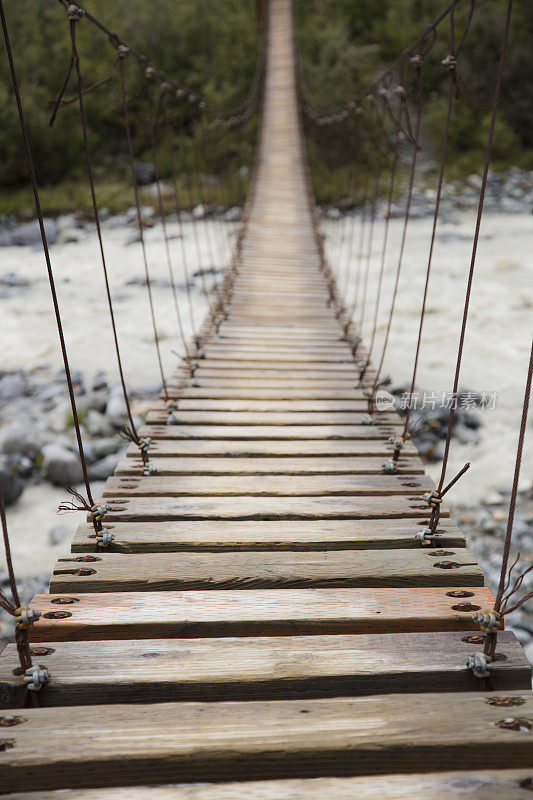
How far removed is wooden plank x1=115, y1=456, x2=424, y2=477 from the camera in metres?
1.53

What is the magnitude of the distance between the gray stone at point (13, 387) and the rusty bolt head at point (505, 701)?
4.03 m

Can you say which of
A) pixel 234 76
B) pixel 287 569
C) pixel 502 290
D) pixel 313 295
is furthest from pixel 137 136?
pixel 287 569

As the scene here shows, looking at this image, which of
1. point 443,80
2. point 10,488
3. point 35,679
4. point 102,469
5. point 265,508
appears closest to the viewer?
point 35,679

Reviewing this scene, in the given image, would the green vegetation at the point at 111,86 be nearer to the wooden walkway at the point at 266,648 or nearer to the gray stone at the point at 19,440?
the gray stone at the point at 19,440

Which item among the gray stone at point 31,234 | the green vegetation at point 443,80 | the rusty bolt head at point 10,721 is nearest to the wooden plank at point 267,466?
the rusty bolt head at point 10,721

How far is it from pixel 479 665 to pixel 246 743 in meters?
0.33

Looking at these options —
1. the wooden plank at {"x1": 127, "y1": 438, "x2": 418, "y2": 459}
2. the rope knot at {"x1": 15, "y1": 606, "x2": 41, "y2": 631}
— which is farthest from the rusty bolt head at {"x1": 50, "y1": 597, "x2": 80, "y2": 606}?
the wooden plank at {"x1": 127, "y1": 438, "x2": 418, "y2": 459}

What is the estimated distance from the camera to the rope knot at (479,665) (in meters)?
0.85

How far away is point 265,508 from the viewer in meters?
1.34

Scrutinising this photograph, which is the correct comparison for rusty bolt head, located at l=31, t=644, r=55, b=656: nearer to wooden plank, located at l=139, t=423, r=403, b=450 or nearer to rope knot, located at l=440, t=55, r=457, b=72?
wooden plank, located at l=139, t=423, r=403, b=450

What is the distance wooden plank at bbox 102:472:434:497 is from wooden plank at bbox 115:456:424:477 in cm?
2

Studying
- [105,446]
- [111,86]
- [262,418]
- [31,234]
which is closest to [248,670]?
[262,418]

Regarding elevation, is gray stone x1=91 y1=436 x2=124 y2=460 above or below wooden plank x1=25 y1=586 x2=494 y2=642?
below

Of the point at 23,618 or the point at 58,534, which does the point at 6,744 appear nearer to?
the point at 23,618
